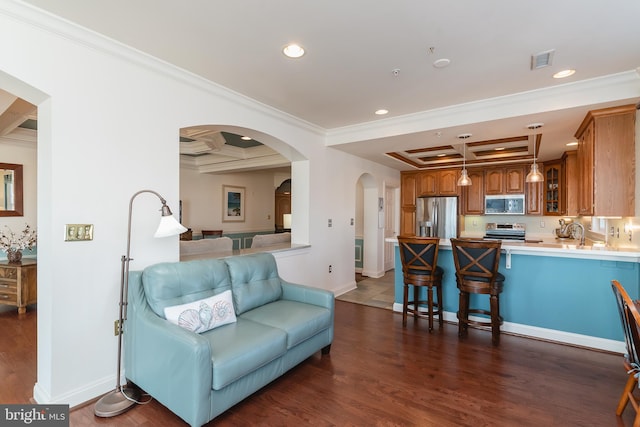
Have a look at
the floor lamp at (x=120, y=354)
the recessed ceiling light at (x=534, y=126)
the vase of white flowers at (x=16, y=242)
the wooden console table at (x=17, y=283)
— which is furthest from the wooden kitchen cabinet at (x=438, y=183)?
the vase of white flowers at (x=16, y=242)

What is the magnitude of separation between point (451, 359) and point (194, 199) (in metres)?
6.25

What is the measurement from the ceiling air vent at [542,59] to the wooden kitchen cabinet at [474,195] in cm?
411

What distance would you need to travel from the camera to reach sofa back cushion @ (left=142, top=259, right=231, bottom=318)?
227 cm

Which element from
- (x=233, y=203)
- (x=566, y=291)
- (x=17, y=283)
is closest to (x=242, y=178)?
(x=233, y=203)

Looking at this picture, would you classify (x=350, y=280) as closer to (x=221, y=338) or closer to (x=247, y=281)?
(x=247, y=281)

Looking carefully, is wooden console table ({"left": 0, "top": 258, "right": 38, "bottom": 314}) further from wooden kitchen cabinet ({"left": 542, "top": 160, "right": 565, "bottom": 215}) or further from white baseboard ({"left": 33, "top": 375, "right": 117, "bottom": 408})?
wooden kitchen cabinet ({"left": 542, "top": 160, "right": 565, "bottom": 215})

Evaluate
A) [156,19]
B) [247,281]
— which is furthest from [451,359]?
[156,19]

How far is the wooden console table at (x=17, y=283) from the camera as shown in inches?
159

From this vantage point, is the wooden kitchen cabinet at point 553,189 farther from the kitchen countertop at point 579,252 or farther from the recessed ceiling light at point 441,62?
the recessed ceiling light at point 441,62

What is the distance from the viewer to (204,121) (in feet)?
9.87

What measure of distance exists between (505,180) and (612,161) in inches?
128

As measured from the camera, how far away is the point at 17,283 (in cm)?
404

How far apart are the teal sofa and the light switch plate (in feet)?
1.34

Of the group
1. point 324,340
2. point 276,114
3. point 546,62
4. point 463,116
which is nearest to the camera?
point 546,62
